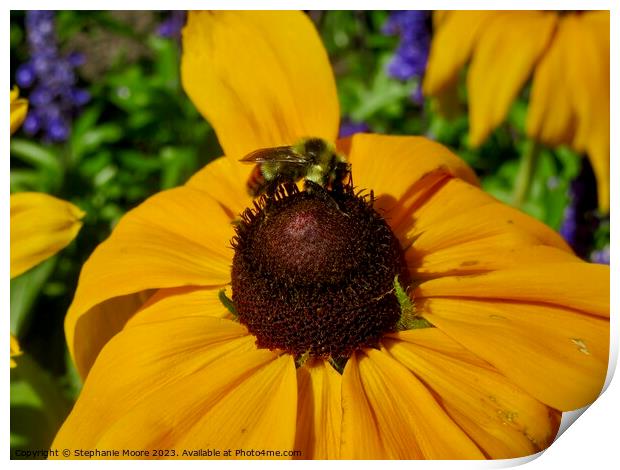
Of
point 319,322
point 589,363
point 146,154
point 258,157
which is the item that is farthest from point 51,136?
point 589,363

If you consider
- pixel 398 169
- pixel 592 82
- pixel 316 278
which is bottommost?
pixel 316 278

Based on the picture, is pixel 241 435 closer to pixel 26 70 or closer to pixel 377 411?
pixel 377 411

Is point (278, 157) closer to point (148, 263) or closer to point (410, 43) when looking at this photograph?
point (148, 263)

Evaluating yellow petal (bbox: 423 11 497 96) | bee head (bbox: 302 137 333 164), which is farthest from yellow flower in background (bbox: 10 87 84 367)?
yellow petal (bbox: 423 11 497 96)

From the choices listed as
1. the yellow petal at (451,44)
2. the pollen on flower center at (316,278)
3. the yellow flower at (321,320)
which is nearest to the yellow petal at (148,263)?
the yellow flower at (321,320)

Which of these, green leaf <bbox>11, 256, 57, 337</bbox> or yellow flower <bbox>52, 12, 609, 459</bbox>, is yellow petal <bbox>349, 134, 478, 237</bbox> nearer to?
yellow flower <bbox>52, 12, 609, 459</bbox>

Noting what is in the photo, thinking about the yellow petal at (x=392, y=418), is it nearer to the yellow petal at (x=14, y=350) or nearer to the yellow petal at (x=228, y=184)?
the yellow petal at (x=228, y=184)

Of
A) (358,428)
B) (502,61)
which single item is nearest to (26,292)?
(358,428)
